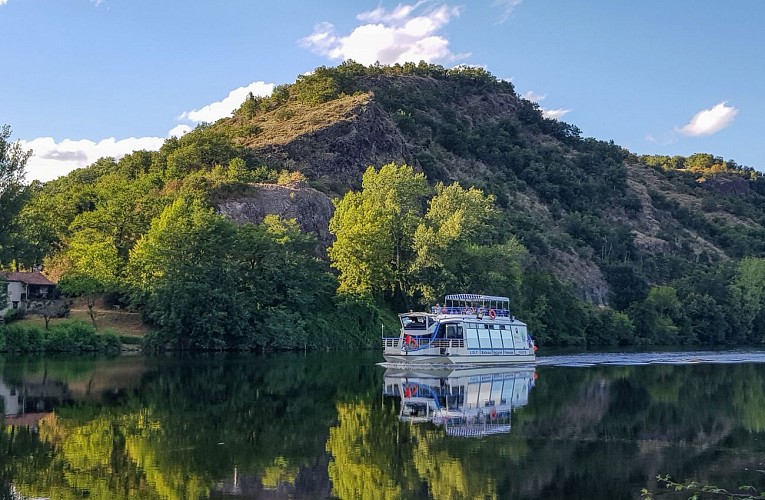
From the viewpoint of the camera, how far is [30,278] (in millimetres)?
74000

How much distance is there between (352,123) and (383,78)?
56.0m

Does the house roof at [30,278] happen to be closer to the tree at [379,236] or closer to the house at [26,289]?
the house at [26,289]

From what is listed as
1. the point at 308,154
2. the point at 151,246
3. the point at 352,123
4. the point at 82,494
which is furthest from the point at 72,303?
the point at 82,494

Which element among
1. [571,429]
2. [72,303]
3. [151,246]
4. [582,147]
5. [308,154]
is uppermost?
[582,147]

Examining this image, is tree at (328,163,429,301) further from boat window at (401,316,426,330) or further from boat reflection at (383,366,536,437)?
boat reflection at (383,366,536,437)

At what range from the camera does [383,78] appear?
558 feet

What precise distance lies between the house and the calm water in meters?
26.8

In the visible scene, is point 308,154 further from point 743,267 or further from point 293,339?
point 743,267

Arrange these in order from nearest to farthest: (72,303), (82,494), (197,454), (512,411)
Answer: (82,494), (197,454), (512,411), (72,303)

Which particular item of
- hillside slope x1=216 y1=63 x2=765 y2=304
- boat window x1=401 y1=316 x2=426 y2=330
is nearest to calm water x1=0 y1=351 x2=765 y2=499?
boat window x1=401 y1=316 x2=426 y2=330

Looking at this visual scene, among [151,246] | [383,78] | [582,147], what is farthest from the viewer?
[582,147]

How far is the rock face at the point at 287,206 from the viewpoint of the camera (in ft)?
280

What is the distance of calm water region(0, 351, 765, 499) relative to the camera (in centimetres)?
1766

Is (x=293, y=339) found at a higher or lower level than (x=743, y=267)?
lower
